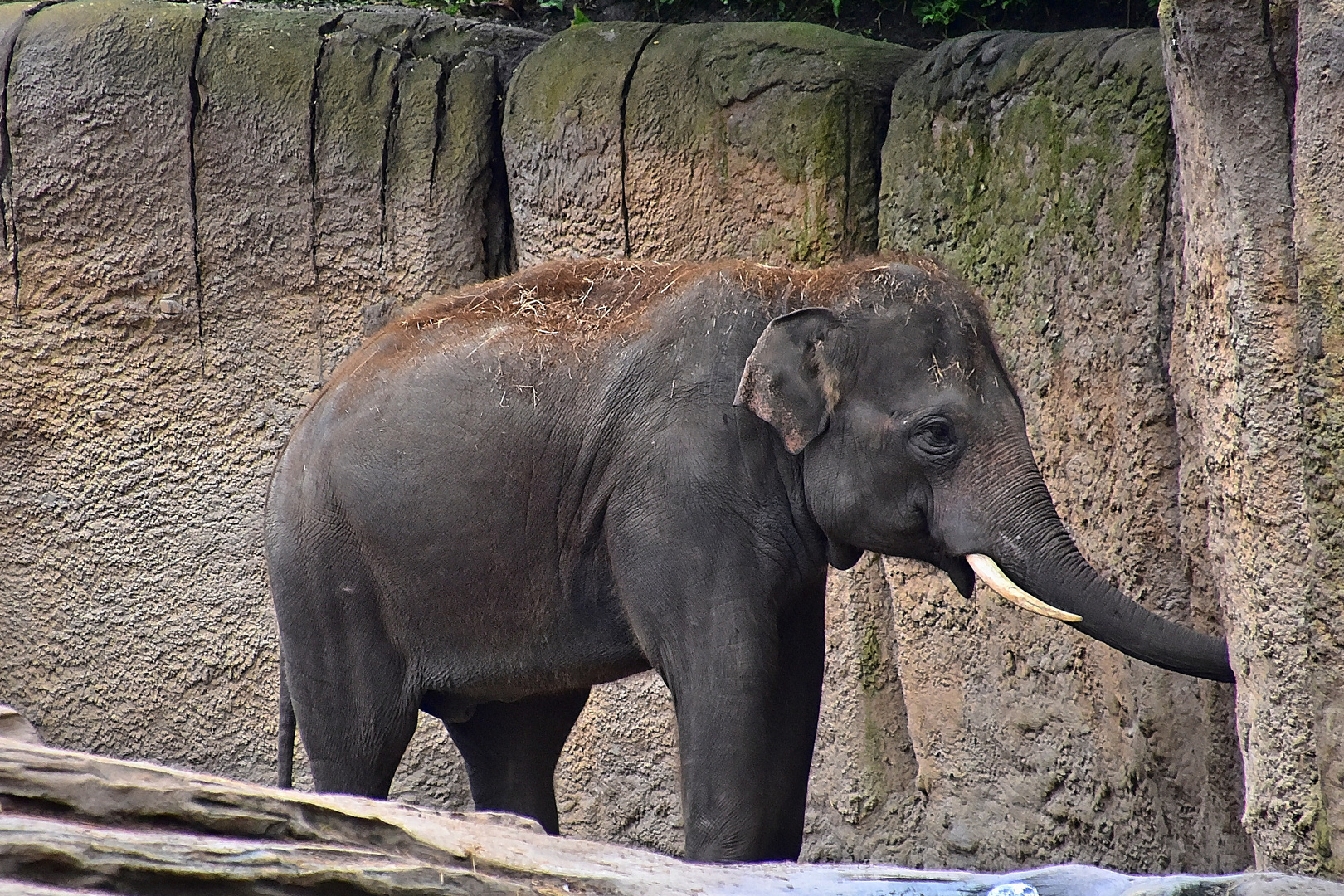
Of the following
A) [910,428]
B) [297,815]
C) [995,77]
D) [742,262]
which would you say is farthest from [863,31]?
[297,815]

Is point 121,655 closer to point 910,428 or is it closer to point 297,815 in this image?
point 910,428

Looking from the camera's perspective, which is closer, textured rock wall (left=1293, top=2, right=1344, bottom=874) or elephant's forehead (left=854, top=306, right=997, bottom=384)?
textured rock wall (left=1293, top=2, right=1344, bottom=874)

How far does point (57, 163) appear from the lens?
19.4ft

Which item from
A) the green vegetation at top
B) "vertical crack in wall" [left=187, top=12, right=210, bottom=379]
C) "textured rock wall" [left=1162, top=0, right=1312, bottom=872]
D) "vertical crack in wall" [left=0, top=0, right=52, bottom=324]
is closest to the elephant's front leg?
"textured rock wall" [left=1162, top=0, right=1312, bottom=872]

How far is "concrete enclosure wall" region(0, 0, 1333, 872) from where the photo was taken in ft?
15.4

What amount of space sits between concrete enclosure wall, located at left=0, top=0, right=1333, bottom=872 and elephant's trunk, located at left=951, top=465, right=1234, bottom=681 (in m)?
0.76

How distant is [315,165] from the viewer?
5859 millimetres

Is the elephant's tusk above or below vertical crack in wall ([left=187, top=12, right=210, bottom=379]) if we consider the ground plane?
below

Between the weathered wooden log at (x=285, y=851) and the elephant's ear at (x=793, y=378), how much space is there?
48.9 inches

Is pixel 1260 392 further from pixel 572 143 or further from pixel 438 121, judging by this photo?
pixel 438 121

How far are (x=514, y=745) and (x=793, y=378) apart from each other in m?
1.47

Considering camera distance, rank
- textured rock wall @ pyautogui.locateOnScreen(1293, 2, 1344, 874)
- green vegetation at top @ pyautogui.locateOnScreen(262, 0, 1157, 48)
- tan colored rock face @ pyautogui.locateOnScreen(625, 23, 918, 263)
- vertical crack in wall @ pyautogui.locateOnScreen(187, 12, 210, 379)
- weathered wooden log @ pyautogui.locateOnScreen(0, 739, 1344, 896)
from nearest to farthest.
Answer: weathered wooden log @ pyautogui.locateOnScreen(0, 739, 1344, 896) < textured rock wall @ pyautogui.locateOnScreen(1293, 2, 1344, 874) < tan colored rock face @ pyautogui.locateOnScreen(625, 23, 918, 263) < green vegetation at top @ pyautogui.locateOnScreen(262, 0, 1157, 48) < vertical crack in wall @ pyautogui.locateOnScreen(187, 12, 210, 379)

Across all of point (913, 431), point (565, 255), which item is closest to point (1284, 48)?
point (913, 431)

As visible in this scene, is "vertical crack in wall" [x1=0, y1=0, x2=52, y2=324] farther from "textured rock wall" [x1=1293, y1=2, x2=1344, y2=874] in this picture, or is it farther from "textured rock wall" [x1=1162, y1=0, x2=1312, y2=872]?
"textured rock wall" [x1=1293, y1=2, x2=1344, y2=874]
